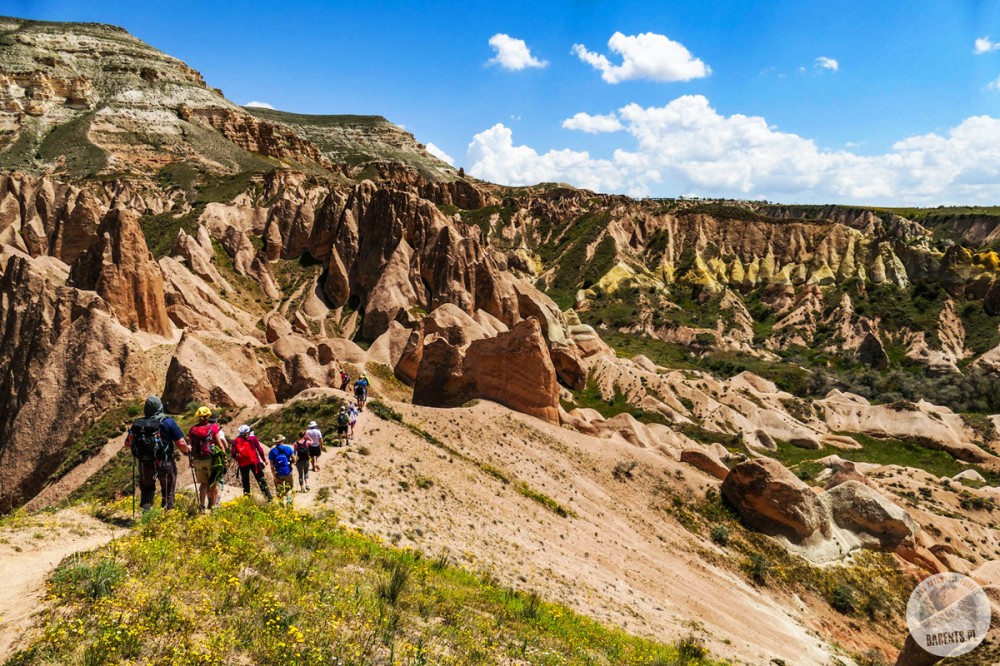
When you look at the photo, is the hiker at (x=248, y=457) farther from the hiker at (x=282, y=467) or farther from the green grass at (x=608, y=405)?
the green grass at (x=608, y=405)

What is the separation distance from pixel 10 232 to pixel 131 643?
67062mm

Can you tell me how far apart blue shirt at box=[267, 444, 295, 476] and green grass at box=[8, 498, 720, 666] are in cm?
245

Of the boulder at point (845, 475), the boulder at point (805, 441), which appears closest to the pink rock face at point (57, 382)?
the boulder at point (845, 475)

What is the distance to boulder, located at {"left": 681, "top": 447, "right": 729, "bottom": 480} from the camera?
35.4 metres

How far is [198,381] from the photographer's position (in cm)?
2483

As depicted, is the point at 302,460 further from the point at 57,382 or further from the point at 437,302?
the point at 437,302

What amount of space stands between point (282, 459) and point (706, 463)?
27931mm

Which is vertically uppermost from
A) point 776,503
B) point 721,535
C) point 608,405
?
point 776,503

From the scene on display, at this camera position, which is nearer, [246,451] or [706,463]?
[246,451]

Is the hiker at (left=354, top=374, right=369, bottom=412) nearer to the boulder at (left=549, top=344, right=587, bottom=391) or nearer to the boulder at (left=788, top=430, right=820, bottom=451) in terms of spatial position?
the boulder at (left=549, top=344, right=587, bottom=391)

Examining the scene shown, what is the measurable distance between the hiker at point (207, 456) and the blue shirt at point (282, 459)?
308cm

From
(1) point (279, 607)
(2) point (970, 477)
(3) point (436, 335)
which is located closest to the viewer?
(1) point (279, 607)

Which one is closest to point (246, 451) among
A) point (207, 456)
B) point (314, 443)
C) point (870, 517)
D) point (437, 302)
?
point (207, 456)

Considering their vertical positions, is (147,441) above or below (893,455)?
above
